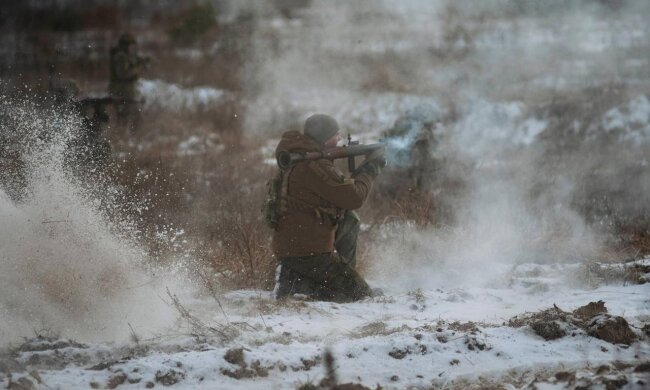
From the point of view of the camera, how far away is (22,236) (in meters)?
4.49

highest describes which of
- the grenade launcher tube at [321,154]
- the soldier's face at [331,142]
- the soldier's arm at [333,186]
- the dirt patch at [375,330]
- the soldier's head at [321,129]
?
the soldier's head at [321,129]

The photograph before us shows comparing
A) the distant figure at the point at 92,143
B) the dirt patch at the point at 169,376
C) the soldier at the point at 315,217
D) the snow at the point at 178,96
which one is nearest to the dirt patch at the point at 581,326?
the soldier at the point at 315,217

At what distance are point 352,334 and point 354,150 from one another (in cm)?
147

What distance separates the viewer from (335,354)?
3.25 metres

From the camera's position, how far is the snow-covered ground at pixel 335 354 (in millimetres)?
2977

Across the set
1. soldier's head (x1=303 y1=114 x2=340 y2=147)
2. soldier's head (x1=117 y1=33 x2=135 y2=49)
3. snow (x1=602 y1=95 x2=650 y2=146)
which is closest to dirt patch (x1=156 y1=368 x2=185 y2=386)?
soldier's head (x1=303 y1=114 x2=340 y2=147)

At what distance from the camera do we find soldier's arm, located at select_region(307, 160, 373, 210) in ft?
14.7

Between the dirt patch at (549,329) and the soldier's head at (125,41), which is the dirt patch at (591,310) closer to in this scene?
the dirt patch at (549,329)

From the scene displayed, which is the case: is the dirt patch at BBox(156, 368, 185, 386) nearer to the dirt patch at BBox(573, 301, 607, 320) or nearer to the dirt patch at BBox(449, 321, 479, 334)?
the dirt patch at BBox(449, 321, 479, 334)

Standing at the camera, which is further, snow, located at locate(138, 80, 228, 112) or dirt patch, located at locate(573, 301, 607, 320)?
snow, located at locate(138, 80, 228, 112)

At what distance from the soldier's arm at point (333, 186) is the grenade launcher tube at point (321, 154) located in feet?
0.24

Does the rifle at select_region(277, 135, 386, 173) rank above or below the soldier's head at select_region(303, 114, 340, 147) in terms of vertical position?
below

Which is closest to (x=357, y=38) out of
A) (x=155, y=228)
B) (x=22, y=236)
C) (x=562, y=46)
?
(x=562, y=46)

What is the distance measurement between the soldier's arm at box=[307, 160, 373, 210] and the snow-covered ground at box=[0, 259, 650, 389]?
31.0 inches
